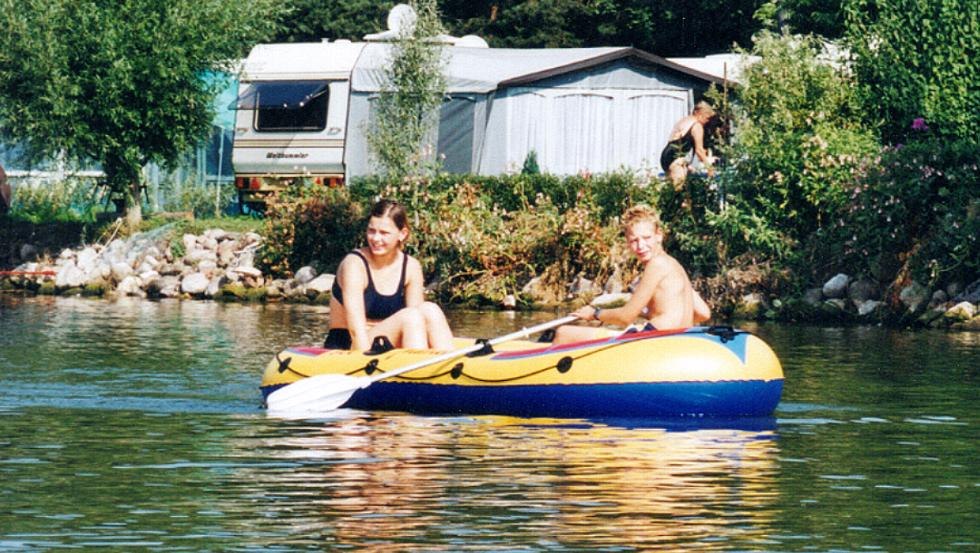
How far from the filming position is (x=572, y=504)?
10711 mm

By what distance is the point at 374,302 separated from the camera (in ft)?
50.9

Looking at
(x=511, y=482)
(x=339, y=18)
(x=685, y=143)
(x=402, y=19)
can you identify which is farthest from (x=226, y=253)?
(x=511, y=482)

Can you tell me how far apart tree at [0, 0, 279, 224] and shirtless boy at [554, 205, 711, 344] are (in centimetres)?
1921

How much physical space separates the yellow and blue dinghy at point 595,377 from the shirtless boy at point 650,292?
17.1 inches

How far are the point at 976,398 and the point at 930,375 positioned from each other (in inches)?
81.9

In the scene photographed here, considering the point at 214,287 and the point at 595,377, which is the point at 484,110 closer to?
the point at 214,287

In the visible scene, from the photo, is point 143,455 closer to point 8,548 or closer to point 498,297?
point 8,548

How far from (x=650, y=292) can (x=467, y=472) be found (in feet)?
11.3

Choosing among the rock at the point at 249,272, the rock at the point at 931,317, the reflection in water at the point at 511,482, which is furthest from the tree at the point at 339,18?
the reflection in water at the point at 511,482

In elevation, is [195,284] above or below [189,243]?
below

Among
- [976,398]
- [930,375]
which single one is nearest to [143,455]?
[976,398]

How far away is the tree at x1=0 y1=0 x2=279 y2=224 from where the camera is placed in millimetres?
32906

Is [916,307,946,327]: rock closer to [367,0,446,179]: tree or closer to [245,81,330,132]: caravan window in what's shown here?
[367,0,446,179]: tree

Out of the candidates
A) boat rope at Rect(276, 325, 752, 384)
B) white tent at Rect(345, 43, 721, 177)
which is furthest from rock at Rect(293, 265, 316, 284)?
boat rope at Rect(276, 325, 752, 384)
